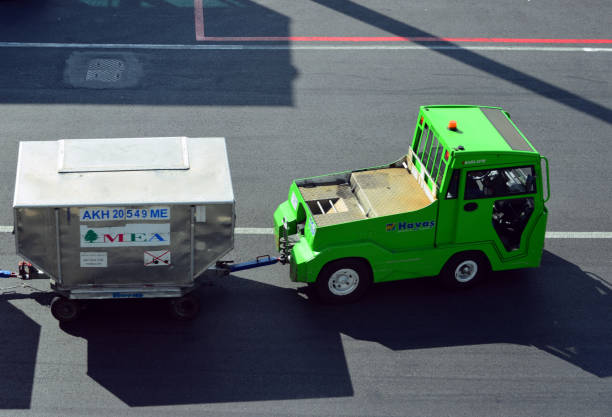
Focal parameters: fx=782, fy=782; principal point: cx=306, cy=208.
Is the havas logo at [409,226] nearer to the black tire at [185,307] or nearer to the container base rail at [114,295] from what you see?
the container base rail at [114,295]

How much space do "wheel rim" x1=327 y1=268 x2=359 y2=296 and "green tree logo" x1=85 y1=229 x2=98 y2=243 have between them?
3257mm

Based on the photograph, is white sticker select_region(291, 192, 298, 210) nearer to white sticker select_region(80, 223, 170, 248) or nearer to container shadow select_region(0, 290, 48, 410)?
white sticker select_region(80, 223, 170, 248)

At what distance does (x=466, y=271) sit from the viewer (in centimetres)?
1151

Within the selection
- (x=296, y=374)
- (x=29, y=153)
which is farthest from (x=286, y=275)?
(x=29, y=153)

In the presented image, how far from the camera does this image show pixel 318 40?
1953 centimetres

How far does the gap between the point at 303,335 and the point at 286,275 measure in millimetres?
1394

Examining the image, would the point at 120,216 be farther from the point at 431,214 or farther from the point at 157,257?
the point at 431,214

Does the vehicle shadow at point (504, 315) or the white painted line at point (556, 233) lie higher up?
the white painted line at point (556, 233)

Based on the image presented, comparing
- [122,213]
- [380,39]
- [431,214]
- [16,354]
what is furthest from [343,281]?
[380,39]

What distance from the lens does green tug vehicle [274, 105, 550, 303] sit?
10672 mm

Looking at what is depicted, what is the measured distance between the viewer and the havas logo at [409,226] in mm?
10766

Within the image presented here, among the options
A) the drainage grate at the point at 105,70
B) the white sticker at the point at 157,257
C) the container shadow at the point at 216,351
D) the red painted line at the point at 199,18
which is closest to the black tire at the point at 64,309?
the container shadow at the point at 216,351

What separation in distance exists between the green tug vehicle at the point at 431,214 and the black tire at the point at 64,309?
9.67 ft

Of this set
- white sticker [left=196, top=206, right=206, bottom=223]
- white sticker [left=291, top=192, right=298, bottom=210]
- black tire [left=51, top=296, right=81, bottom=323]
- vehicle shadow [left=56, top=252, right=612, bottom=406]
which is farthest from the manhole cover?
white sticker [left=196, top=206, right=206, bottom=223]
